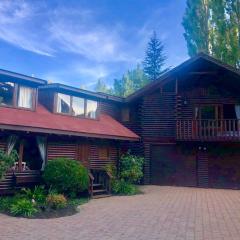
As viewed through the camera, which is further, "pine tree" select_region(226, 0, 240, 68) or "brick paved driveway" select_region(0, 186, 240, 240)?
"pine tree" select_region(226, 0, 240, 68)

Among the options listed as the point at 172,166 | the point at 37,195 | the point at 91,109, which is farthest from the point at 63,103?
the point at 172,166

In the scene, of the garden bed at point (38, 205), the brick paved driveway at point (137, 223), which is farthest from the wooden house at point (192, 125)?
the garden bed at point (38, 205)

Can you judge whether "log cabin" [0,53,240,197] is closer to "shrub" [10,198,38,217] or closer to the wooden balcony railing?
the wooden balcony railing

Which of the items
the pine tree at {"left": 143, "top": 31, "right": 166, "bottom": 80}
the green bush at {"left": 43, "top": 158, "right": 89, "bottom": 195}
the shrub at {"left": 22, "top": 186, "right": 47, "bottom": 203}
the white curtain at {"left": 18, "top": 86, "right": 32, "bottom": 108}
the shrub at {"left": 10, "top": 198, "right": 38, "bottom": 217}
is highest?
the pine tree at {"left": 143, "top": 31, "right": 166, "bottom": 80}

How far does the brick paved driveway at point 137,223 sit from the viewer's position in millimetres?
A: 8852

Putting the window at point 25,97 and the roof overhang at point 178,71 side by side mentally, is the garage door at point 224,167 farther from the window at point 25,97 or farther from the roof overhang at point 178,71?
the window at point 25,97

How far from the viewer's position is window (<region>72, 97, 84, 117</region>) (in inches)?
805

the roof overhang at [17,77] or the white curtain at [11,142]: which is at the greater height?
the roof overhang at [17,77]

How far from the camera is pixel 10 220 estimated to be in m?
10.6

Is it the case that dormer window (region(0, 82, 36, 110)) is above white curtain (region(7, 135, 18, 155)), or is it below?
above

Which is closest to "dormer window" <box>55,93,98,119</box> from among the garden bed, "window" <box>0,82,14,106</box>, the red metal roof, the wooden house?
the red metal roof

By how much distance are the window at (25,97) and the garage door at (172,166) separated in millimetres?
9473

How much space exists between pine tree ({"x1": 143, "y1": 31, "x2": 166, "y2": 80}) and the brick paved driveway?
126 ft

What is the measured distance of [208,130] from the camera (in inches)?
850
